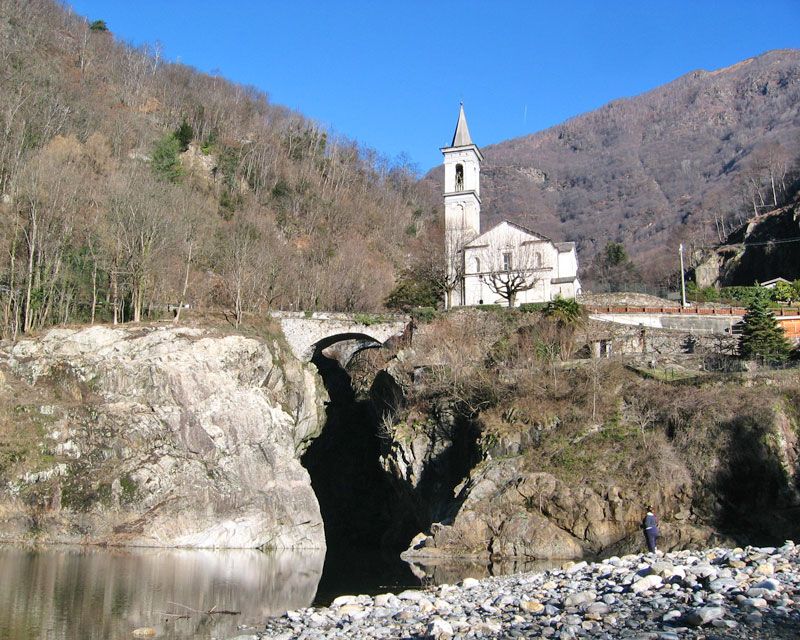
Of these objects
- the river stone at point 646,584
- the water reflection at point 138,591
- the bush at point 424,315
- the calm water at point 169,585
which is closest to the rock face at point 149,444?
the calm water at point 169,585

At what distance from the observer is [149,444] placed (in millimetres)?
37969

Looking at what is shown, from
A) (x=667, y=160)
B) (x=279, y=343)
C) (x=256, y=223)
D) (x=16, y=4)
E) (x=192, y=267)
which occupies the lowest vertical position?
(x=279, y=343)

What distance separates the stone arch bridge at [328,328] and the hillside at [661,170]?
Answer: 182ft

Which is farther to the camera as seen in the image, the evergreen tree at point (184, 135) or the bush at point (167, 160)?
the evergreen tree at point (184, 135)

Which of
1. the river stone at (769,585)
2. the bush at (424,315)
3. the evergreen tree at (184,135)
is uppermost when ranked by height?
the evergreen tree at (184,135)

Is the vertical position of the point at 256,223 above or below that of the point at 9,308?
above

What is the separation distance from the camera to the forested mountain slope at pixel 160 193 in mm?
43406

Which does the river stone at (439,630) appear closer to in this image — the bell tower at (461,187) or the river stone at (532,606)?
the river stone at (532,606)

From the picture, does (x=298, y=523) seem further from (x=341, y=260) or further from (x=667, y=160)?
(x=667, y=160)

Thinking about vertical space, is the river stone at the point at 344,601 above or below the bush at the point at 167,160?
below

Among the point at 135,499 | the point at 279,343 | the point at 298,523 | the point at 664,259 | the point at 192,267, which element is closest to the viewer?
the point at 135,499

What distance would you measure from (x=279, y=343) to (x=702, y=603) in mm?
34716

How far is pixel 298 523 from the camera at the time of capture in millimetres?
39844

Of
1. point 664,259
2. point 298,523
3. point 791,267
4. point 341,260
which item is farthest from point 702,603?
point 664,259
